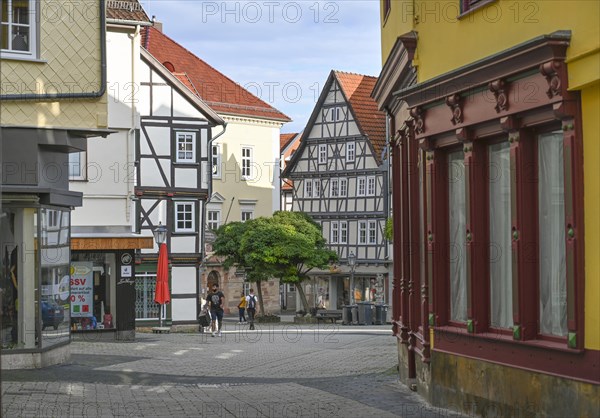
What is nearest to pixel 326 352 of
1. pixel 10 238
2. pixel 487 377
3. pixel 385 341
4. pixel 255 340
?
pixel 385 341

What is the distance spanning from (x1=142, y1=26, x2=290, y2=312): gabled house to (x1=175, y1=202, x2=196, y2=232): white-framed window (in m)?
17.0

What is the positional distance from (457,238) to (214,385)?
525cm

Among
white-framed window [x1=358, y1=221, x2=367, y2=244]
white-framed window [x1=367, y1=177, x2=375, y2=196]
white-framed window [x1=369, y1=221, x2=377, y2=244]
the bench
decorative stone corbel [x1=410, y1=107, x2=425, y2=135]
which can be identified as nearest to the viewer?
decorative stone corbel [x1=410, y1=107, x2=425, y2=135]

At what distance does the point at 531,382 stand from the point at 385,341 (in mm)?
18683

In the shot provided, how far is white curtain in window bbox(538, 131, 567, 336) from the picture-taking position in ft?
33.7

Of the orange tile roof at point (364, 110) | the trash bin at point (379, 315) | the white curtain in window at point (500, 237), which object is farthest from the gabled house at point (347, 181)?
the white curtain in window at point (500, 237)

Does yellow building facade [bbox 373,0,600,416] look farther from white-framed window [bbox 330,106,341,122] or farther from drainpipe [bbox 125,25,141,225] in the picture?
white-framed window [bbox 330,106,341,122]

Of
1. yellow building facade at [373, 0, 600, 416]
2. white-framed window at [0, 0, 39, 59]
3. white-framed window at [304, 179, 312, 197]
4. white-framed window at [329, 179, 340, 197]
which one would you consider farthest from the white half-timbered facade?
yellow building facade at [373, 0, 600, 416]

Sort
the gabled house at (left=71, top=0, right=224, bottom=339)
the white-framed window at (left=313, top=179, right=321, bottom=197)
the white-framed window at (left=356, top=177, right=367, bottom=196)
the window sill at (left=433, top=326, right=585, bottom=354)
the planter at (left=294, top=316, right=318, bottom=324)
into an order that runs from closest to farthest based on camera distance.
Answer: the window sill at (left=433, top=326, right=585, bottom=354), the gabled house at (left=71, top=0, right=224, bottom=339), the planter at (left=294, top=316, right=318, bottom=324), the white-framed window at (left=356, top=177, right=367, bottom=196), the white-framed window at (left=313, top=179, right=321, bottom=197)

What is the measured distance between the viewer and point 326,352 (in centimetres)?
2503

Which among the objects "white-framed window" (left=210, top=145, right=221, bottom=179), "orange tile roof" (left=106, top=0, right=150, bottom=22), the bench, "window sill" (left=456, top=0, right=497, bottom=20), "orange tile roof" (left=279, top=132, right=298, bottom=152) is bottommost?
the bench

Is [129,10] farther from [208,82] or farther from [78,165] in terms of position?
[208,82]

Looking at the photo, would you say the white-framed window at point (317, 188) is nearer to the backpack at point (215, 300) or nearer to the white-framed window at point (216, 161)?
the white-framed window at point (216, 161)

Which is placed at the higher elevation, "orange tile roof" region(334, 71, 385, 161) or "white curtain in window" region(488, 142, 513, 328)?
"orange tile roof" region(334, 71, 385, 161)
